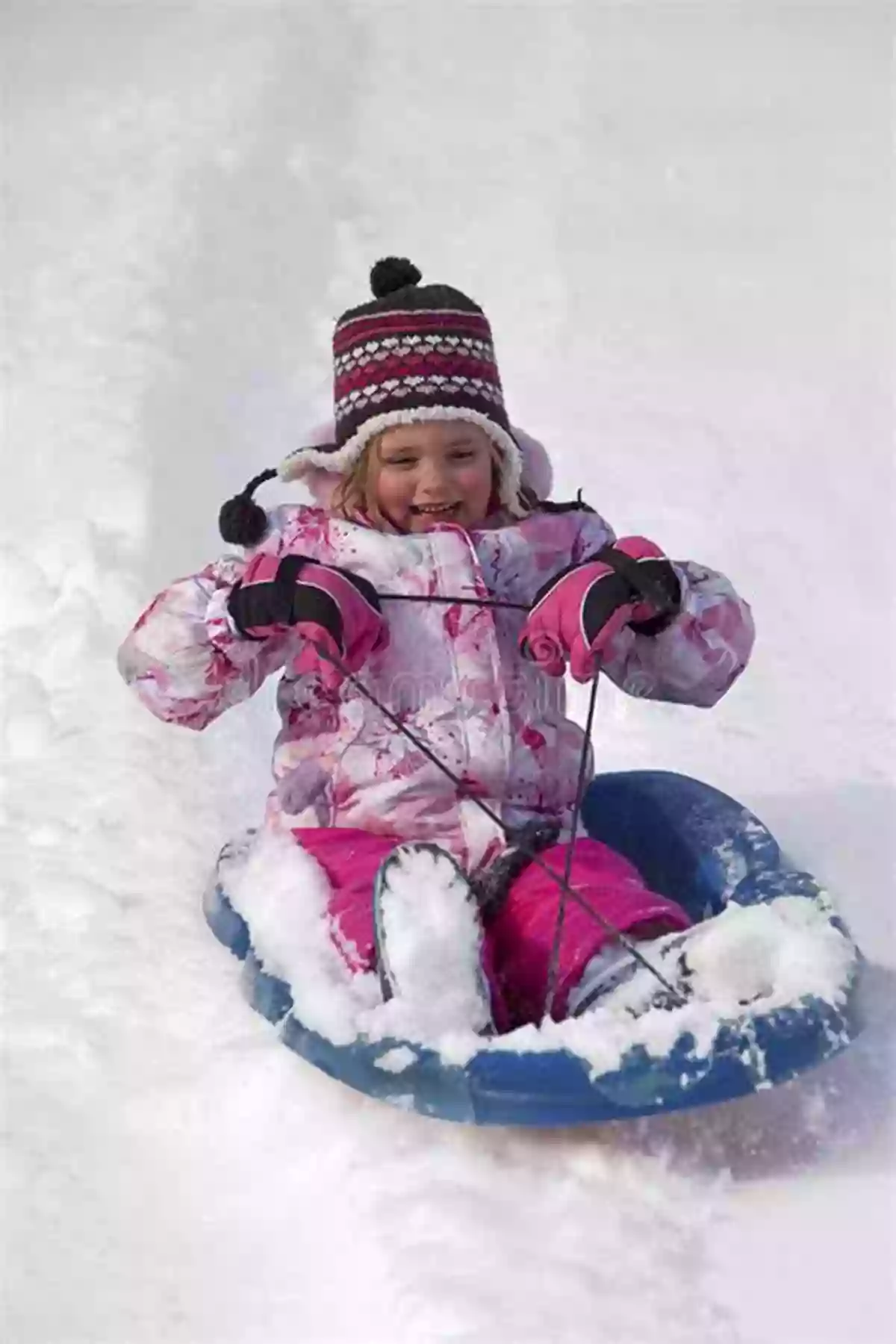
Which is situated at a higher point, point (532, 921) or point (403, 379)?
point (403, 379)

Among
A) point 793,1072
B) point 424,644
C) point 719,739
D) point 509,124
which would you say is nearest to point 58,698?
point 424,644

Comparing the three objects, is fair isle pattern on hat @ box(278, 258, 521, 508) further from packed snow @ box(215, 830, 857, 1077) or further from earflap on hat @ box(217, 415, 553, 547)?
packed snow @ box(215, 830, 857, 1077)

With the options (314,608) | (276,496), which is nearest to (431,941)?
(314,608)

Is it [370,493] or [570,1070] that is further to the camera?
[370,493]

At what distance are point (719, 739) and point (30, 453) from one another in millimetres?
1839

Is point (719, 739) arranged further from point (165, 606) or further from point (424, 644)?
point (165, 606)

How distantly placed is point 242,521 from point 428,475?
270mm

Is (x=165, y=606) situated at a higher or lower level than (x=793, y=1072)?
higher

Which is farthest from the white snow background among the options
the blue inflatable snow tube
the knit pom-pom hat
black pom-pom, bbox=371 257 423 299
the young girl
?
black pom-pom, bbox=371 257 423 299

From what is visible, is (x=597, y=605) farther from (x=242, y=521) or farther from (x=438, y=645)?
(x=242, y=521)

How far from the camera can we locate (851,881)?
2088mm

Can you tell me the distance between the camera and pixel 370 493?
202cm

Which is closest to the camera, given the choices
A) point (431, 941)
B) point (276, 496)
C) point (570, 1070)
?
point (570, 1070)

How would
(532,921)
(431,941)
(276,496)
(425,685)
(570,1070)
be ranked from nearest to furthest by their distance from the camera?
(570,1070), (431,941), (532,921), (425,685), (276,496)
